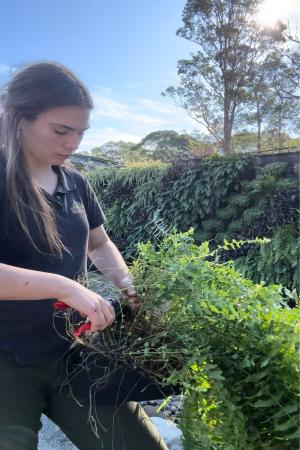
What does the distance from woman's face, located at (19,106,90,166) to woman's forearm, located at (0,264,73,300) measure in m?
0.44

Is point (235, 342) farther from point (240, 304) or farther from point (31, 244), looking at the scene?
point (31, 244)

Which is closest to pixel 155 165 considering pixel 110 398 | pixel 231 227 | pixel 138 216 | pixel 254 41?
pixel 138 216

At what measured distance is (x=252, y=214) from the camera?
4.64 metres

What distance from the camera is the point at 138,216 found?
6148 millimetres

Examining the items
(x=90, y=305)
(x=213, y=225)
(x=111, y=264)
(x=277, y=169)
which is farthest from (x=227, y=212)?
(x=90, y=305)

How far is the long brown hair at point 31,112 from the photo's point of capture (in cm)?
125

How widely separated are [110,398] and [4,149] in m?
0.83

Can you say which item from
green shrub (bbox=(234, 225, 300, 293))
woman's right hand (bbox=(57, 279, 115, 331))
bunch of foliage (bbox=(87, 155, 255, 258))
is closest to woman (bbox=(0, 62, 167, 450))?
woman's right hand (bbox=(57, 279, 115, 331))

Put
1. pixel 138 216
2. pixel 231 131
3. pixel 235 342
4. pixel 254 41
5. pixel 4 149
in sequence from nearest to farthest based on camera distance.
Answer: pixel 235 342 → pixel 4 149 → pixel 138 216 → pixel 254 41 → pixel 231 131

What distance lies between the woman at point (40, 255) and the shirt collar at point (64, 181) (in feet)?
0.09

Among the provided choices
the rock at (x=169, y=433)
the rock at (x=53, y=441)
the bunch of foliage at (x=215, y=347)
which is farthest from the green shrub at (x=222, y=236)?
the bunch of foliage at (x=215, y=347)

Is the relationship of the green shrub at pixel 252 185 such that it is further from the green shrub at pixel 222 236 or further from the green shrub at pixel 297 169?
the green shrub at pixel 222 236

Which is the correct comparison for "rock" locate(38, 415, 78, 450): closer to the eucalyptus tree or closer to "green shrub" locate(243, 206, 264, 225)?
"green shrub" locate(243, 206, 264, 225)

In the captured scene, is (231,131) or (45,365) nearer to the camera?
(45,365)
